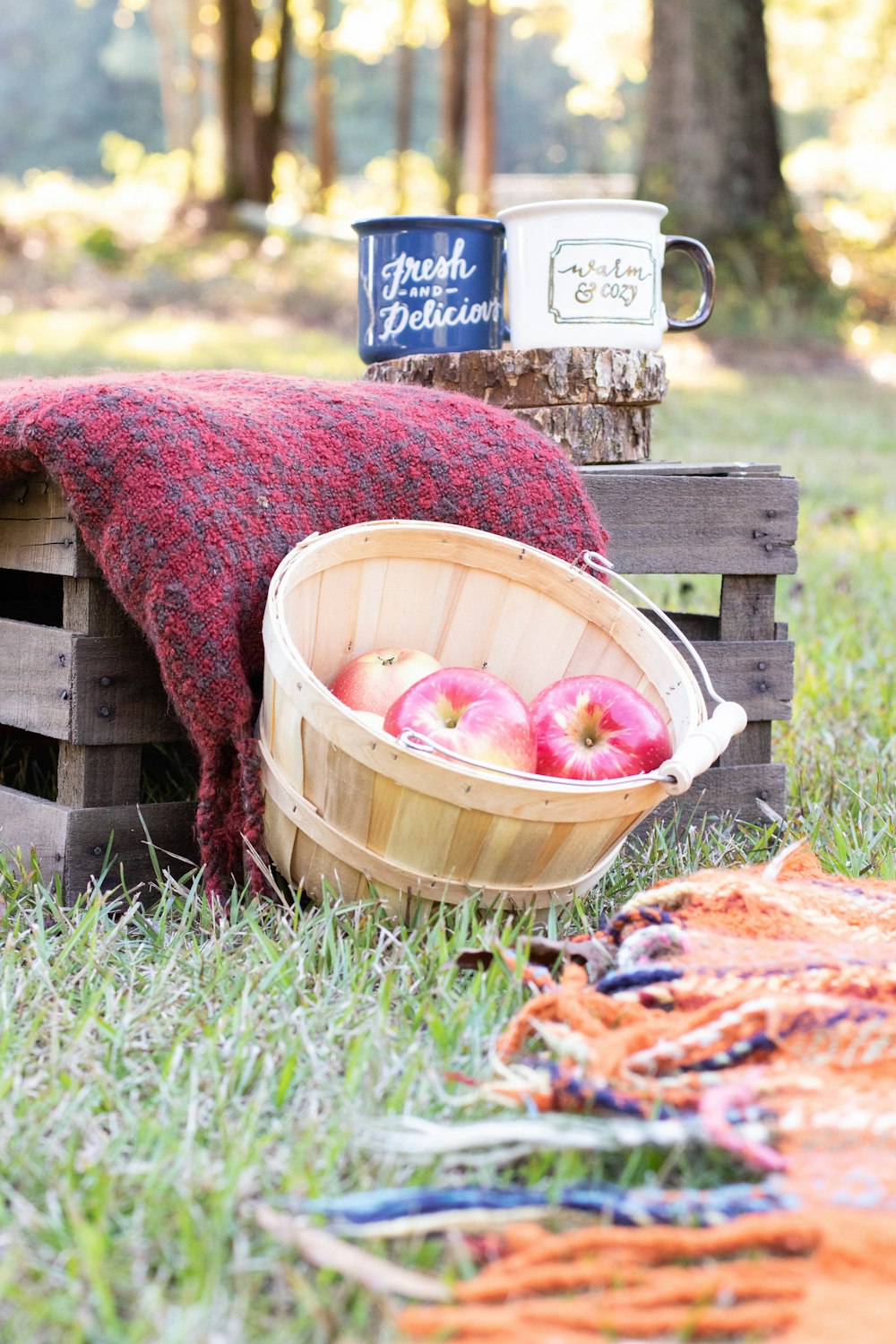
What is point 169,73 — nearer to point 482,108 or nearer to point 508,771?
point 482,108

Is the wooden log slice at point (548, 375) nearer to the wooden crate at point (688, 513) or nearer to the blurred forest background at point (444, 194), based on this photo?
the wooden crate at point (688, 513)

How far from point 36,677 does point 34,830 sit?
197 mm

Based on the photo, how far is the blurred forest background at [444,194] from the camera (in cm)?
896

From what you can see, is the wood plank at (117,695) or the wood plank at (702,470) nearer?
the wood plank at (117,695)

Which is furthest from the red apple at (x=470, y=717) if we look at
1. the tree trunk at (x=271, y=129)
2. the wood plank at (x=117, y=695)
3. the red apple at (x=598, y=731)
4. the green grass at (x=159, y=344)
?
the tree trunk at (x=271, y=129)

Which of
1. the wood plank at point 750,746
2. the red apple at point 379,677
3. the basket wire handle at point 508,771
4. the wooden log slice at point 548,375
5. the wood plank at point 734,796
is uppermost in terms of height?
the wooden log slice at point 548,375

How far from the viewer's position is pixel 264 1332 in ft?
2.91

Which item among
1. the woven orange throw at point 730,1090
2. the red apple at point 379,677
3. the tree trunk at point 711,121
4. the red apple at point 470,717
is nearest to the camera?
the woven orange throw at point 730,1090

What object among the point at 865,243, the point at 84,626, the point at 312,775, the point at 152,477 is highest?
the point at 865,243

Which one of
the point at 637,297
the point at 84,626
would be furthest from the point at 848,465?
the point at 84,626

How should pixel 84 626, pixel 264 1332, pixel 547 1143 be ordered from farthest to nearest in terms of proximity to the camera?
1. pixel 84 626
2. pixel 547 1143
3. pixel 264 1332

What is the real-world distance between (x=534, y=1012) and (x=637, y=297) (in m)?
1.27

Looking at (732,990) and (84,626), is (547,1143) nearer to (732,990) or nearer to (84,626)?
(732,990)

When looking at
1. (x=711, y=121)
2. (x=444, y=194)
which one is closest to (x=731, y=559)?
(x=711, y=121)
